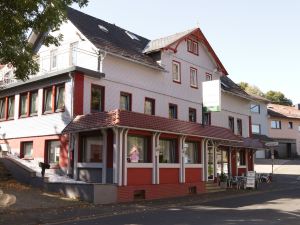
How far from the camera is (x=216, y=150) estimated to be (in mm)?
28312

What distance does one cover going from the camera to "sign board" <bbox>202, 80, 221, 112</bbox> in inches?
1032

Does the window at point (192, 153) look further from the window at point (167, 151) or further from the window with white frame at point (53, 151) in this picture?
the window with white frame at point (53, 151)

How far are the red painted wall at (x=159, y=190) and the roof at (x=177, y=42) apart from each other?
8.91 metres

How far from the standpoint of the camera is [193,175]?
2469 cm

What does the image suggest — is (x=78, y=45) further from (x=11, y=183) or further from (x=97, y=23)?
(x=11, y=183)

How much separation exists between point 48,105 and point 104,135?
16.7 ft

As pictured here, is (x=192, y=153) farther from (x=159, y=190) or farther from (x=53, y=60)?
(x=53, y=60)

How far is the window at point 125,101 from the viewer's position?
80.9 ft

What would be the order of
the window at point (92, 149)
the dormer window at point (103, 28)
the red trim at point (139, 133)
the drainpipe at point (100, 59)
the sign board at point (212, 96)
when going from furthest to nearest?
the dormer window at point (103, 28) → the sign board at point (212, 96) → the drainpipe at point (100, 59) → the window at point (92, 149) → the red trim at point (139, 133)

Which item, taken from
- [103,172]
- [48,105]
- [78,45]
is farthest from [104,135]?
[78,45]

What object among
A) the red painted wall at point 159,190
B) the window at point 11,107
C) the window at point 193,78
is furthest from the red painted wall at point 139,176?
the window at point 193,78

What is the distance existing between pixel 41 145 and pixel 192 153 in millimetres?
8815

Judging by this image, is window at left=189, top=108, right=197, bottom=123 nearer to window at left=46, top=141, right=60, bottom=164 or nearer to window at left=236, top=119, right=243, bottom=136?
window at left=236, top=119, right=243, bottom=136

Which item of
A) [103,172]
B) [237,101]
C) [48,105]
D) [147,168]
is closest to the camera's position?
[103,172]
